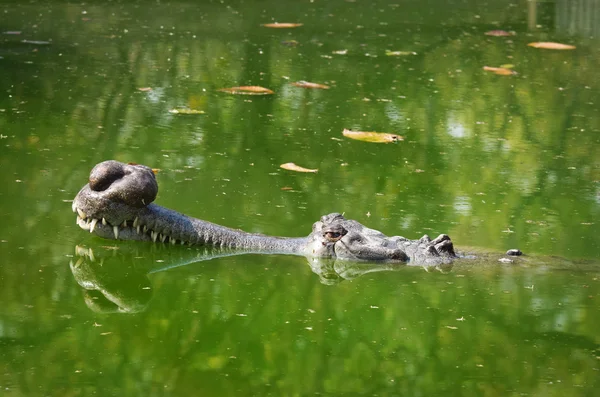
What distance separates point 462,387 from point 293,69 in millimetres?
4762

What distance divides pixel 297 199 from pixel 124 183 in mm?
1164

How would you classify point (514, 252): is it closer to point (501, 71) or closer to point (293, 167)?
point (293, 167)

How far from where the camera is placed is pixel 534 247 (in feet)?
15.5

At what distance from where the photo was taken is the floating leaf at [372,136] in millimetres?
6242

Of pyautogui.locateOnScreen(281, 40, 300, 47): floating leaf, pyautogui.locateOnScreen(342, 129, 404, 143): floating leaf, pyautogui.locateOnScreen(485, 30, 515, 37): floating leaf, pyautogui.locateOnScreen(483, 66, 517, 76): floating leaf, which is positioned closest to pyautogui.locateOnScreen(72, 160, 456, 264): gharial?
pyautogui.locateOnScreen(342, 129, 404, 143): floating leaf

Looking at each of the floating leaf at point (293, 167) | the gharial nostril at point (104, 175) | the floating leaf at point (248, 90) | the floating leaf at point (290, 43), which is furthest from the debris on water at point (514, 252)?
the floating leaf at point (290, 43)

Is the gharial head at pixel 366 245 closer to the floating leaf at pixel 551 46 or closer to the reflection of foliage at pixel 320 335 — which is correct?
the reflection of foliage at pixel 320 335

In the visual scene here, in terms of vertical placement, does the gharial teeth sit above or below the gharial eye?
above

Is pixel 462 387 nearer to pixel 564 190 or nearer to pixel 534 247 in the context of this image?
pixel 534 247

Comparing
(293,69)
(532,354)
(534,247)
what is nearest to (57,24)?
(293,69)

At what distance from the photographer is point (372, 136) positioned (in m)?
6.27

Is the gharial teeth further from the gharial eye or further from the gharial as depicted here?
the gharial eye

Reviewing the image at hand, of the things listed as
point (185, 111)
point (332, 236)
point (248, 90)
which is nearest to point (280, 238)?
point (332, 236)

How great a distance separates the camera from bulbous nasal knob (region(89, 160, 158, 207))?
4195 millimetres
